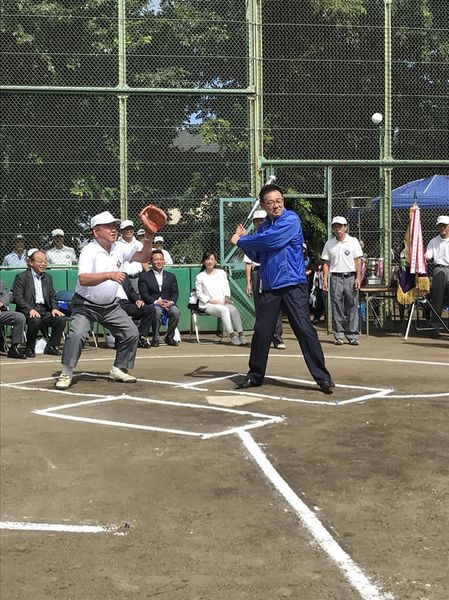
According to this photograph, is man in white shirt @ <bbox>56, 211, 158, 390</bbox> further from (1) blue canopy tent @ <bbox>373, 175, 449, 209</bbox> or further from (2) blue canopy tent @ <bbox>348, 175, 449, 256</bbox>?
(1) blue canopy tent @ <bbox>373, 175, 449, 209</bbox>

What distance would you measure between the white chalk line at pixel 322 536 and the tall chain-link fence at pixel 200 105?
9481 mm

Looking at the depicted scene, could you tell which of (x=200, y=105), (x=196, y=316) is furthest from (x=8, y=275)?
(x=200, y=105)

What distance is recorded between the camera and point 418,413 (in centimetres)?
764

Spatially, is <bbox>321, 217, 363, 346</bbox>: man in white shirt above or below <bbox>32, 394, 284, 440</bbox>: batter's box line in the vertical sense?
above

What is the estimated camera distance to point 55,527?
477cm

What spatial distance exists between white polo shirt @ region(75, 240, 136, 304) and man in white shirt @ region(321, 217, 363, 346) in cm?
483

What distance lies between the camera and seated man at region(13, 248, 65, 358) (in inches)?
499

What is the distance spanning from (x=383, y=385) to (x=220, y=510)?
462 centimetres

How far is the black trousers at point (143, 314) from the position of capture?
530 inches

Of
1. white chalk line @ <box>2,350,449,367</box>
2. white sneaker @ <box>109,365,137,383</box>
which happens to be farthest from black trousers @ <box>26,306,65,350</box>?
white sneaker @ <box>109,365,137,383</box>

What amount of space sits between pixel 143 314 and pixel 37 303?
1717mm

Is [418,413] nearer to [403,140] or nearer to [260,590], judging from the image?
[260,590]

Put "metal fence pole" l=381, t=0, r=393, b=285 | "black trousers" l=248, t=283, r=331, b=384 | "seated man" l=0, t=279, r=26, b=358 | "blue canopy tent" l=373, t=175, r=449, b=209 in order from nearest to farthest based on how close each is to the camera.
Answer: "black trousers" l=248, t=283, r=331, b=384, "seated man" l=0, t=279, r=26, b=358, "metal fence pole" l=381, t=0, r=393, b=285, "blue canopy tent" l=373, t=175, r=449, b=209

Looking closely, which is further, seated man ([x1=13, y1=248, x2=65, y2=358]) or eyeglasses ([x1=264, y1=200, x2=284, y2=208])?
seated man ([x1=13, y1=248, x2=65, y2=358])
